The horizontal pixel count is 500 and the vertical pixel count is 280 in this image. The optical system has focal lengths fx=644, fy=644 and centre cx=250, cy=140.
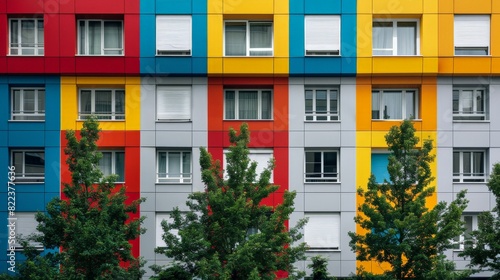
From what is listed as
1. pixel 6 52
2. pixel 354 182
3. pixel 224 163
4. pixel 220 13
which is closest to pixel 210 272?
pixel 224 163

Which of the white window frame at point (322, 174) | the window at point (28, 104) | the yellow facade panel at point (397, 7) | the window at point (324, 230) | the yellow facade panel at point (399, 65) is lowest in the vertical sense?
the window at point (324, 230)

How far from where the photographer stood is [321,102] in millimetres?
25750

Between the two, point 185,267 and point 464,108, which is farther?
point 464,108

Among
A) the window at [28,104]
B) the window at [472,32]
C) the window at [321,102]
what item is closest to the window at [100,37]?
the window at [28,104]

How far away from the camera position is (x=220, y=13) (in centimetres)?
2527

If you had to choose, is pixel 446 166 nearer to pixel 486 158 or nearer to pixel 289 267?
pixel 486 158

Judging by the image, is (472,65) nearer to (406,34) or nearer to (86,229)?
(406,34)

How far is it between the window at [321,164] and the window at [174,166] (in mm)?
4756

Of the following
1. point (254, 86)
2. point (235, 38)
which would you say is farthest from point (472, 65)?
point (235, 38)

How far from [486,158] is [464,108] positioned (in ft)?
7.10

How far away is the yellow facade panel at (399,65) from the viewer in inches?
987

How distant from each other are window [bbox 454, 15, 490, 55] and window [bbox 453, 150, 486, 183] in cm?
405

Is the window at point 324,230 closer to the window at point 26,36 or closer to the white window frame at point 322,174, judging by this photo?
the white window frame at point 322,174

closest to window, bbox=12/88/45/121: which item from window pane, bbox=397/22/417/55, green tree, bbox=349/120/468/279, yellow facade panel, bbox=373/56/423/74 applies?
green tree, bbox=349/120/468/279
